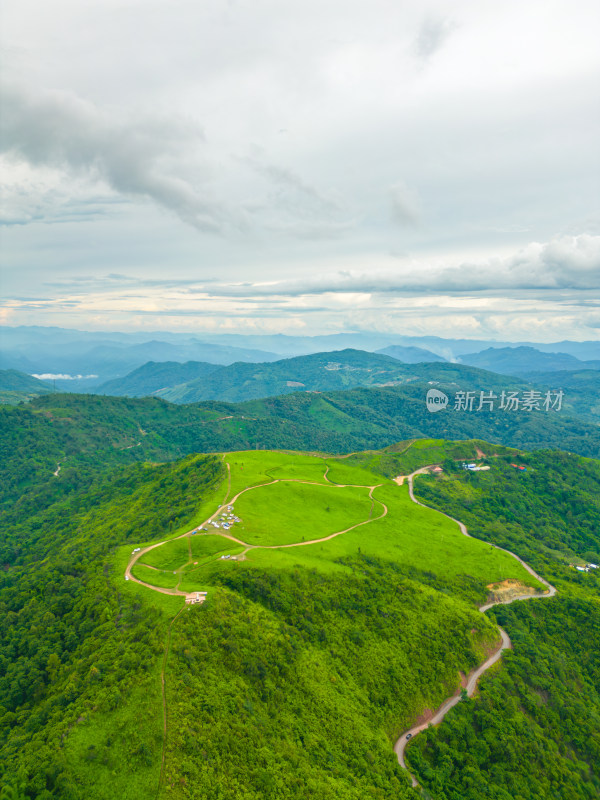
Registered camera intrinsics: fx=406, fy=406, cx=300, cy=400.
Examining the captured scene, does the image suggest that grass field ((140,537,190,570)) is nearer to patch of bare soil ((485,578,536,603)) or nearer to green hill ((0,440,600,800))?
green hill ((0,440,600,800))

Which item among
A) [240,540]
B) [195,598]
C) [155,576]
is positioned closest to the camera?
[195,598]

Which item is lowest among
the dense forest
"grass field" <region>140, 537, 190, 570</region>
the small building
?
the dense forest

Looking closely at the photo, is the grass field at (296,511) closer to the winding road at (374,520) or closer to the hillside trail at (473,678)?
the winding road at (374,520)

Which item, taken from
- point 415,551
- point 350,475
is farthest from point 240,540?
point 350,475

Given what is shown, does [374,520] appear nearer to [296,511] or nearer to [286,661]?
[296,511]

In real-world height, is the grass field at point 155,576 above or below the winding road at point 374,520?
above

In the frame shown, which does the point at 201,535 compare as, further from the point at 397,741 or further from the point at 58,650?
the point at 397,741

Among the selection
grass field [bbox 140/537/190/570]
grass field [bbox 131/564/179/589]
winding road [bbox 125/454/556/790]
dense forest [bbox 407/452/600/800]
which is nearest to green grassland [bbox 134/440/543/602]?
grass field [bbox 140/537/190/570]

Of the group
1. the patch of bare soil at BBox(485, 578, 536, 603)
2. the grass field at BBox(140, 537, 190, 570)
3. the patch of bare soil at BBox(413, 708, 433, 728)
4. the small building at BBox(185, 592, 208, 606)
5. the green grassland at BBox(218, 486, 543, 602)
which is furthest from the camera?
the patch of bare soil at BBox(485, 578, 536, 603)

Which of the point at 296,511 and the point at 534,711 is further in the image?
the point at 296,511

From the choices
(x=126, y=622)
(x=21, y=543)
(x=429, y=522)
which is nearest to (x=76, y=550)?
(x=21, y=543)

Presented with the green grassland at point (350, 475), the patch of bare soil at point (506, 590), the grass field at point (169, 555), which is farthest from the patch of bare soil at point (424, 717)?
the green grassland at point (350, 475)
